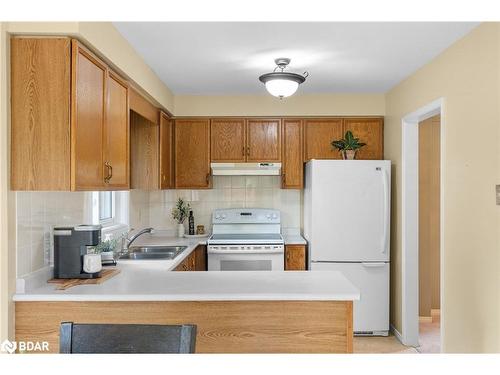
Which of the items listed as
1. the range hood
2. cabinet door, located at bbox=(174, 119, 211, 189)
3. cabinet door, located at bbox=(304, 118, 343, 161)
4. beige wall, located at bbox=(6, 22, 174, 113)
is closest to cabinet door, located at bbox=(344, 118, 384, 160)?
cabinet door, located at bbox=(304, 118, 343, 161)

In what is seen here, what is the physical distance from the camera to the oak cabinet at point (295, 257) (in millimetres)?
3982

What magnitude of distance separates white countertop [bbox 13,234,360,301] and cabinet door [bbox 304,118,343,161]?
2069mm

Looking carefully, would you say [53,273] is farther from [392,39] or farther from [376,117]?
[376,117]

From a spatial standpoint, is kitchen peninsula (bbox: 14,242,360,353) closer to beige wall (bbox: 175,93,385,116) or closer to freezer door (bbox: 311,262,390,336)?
freezer door (bbox: 311,262,390,336)

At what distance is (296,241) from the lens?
4098 mm

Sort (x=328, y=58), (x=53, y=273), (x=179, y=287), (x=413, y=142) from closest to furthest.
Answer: (x=179, y=287) → (x=53, y=273) → (x=328, y=58) → (x=413, y=142)

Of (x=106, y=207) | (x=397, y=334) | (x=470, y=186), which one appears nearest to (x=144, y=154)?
(x=106, y=207)

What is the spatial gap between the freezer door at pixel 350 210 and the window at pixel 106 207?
71.2 inches

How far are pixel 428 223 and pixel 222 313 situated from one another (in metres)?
3.06

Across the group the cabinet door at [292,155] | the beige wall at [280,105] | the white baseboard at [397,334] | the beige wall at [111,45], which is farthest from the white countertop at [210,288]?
the beige wall at [280,105]

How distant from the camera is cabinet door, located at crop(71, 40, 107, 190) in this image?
195 centimetres

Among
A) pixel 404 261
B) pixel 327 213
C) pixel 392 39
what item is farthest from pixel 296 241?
pixel 392 39

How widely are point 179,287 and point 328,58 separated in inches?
77.3

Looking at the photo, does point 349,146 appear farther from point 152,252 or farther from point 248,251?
point 152,252
